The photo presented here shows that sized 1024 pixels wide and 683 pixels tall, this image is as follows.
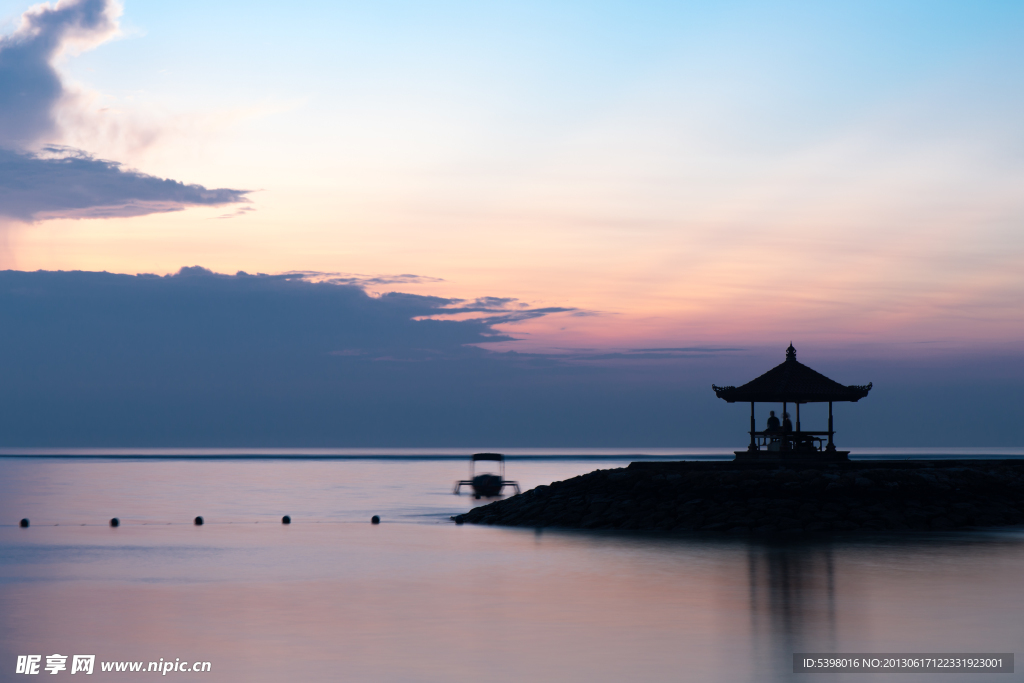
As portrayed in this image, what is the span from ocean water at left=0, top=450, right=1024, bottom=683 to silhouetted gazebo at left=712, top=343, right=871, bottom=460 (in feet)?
25.0

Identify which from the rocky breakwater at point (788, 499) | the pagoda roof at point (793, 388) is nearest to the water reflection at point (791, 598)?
the rocky breakwater at point (788, 499)

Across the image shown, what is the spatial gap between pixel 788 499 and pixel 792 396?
5.13 m

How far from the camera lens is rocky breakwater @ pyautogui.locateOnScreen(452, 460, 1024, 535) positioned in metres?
31.5

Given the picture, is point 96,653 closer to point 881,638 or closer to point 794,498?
point 881,638

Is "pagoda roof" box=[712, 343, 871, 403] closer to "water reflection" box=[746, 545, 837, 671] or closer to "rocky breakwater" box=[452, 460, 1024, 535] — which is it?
"rocky breakwater" box=[452, 460, 1024, 535]

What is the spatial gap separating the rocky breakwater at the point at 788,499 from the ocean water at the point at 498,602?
1.98 metres

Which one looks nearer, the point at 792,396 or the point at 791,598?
the point at 791,598

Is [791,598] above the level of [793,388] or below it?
below

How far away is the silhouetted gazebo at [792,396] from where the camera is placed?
3628 cm

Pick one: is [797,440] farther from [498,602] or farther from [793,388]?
[498,602]

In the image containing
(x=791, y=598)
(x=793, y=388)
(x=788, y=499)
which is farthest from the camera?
(x=793, y=388)

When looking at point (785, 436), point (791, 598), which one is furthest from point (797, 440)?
point (791, 598)

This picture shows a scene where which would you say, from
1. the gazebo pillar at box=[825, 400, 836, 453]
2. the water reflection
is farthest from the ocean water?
the gazebo pillar at box=[825, 400, 836, 453]

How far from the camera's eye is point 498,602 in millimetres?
19141
